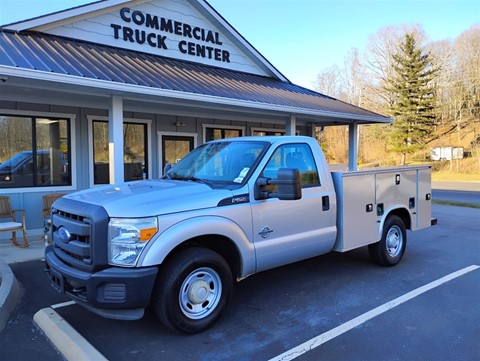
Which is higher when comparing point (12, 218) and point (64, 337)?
point (12, 218)

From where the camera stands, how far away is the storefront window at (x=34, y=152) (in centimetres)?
862

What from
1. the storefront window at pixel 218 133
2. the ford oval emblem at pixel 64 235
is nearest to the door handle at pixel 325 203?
the ford oval emblem at pixel 64 235

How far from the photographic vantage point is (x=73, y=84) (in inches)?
269

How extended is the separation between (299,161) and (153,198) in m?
2.00

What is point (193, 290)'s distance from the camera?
3.82 m

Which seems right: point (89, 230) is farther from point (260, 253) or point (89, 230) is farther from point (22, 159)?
point (22, 159)

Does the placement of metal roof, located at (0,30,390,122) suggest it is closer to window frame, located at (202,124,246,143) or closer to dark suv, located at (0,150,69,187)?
window frame, located at (202,124,246,143)

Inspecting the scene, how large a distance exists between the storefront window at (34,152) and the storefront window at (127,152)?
2.39ft

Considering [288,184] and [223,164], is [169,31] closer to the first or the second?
[223,164]

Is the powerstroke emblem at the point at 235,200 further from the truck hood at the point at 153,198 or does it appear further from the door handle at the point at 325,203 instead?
the door handle at the point at 325,203

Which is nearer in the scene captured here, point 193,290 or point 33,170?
point 193,290

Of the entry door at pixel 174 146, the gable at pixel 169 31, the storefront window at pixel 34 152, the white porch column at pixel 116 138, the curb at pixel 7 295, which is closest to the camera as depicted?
the curb at pixel 7 295

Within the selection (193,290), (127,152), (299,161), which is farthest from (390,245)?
(127,152)

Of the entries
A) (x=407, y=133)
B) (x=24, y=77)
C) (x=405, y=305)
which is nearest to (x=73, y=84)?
(x=24, y=77)
